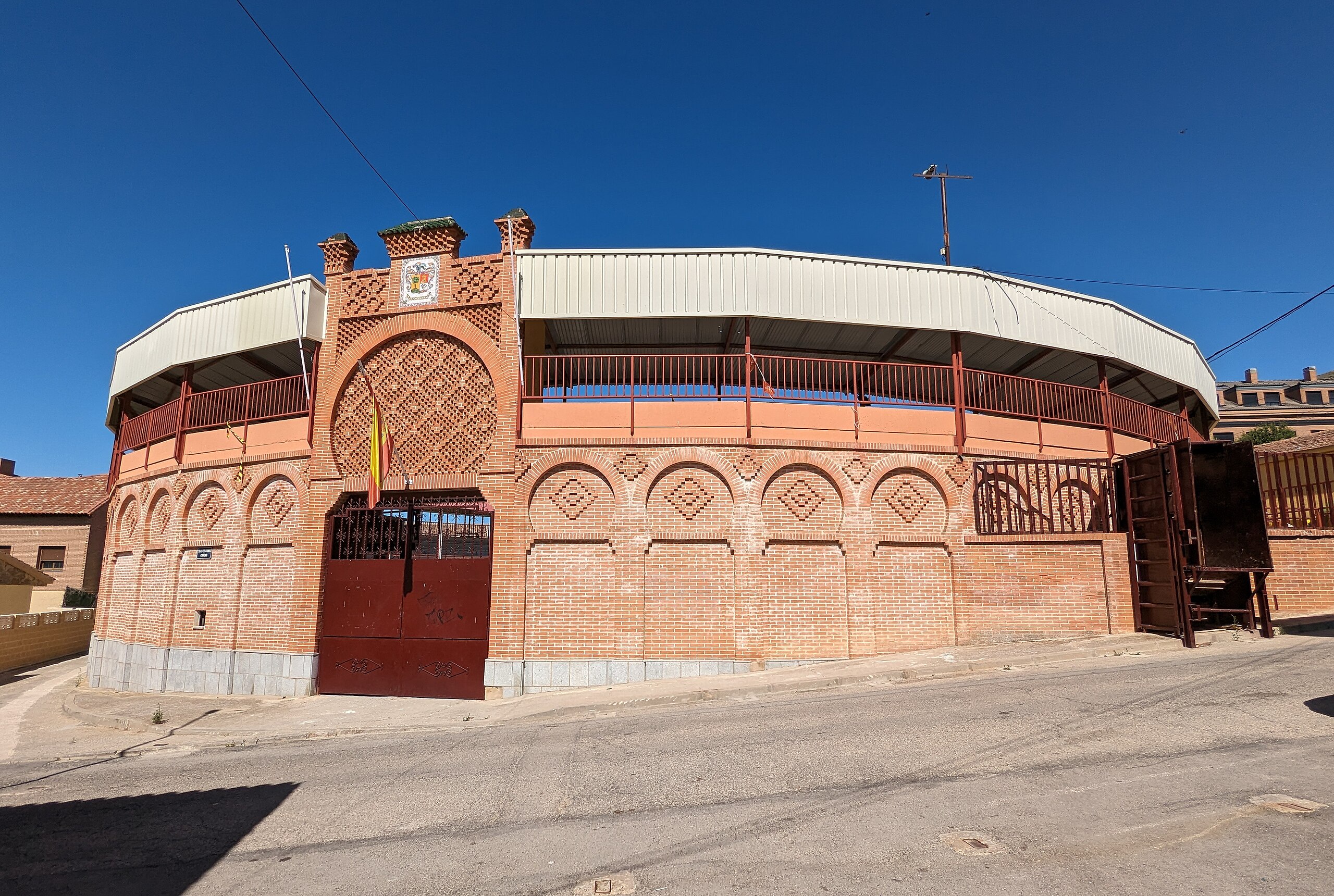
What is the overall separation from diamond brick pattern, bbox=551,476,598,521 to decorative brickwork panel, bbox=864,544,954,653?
5133mm

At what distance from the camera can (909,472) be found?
1267cm

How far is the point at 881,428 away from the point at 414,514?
921 cm

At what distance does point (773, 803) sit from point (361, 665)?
9.87 metres

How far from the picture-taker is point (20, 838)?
5.78 meters

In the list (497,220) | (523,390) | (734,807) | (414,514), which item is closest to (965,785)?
(734,807)

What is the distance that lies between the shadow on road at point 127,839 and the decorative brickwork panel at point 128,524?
11908mm

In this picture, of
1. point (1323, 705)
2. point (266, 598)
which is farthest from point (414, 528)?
point (1323, 705)

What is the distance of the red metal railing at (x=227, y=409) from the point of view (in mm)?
14703

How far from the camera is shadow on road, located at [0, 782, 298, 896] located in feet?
16.0

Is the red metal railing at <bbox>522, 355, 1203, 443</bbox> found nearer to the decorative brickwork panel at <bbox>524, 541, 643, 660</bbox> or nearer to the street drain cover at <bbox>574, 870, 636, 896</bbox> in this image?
the decorative brickwork panel at <bbox>524, 541, 643, 660</bbox>

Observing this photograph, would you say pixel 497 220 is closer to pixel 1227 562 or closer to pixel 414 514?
pixel 414 514

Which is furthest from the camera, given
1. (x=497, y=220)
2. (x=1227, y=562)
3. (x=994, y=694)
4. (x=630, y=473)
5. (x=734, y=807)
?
(x=497, y=220)

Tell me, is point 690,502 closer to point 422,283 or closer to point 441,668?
point 441,668

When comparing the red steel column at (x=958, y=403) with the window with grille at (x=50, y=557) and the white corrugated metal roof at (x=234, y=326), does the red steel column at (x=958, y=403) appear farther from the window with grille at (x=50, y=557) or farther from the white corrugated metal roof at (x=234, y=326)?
the window with grille at (x=50, y=557)
